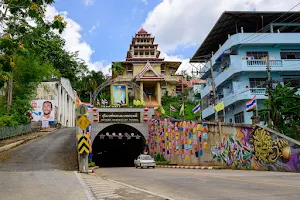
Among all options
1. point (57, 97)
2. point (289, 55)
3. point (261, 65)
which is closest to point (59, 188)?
point (261, 65)

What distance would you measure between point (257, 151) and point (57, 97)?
40.6m

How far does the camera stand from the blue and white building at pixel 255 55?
98.7 ft

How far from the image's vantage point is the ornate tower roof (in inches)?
2584

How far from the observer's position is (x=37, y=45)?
13633 millimetres

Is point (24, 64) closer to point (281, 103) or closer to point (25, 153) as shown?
point (25, 153)

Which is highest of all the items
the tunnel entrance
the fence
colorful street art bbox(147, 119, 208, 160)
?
the fence

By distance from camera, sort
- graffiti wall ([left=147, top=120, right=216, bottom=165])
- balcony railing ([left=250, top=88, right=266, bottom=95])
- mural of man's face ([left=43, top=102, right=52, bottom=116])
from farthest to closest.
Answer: mural of man's face ([left=43, top=102, right=52, bottom=116]) → balcony railing ([left=250, top=88, right=266, bottom=95]) → graffiti wall ([left=147, top=120, right=216, bottom=165])

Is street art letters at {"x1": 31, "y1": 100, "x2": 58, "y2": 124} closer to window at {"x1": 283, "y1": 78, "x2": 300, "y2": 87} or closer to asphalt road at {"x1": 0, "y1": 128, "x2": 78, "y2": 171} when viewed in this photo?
asphalt road at {"x1": 0, "y1": 128, "x2": 78, "y2": 171}

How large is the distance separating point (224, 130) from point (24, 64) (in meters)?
26.0

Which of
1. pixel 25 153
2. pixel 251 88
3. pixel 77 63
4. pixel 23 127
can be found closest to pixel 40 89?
pixel 23 127

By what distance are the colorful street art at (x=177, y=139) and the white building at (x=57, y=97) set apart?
2308 cm

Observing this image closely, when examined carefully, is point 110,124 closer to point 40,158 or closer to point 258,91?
point 40,158

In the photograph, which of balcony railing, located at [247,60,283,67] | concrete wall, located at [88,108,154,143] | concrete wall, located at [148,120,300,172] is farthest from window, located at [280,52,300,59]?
concrete wall, located at [88,108,154,143]

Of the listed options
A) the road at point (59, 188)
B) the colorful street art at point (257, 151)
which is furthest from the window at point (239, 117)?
the road at point (59, 188)
